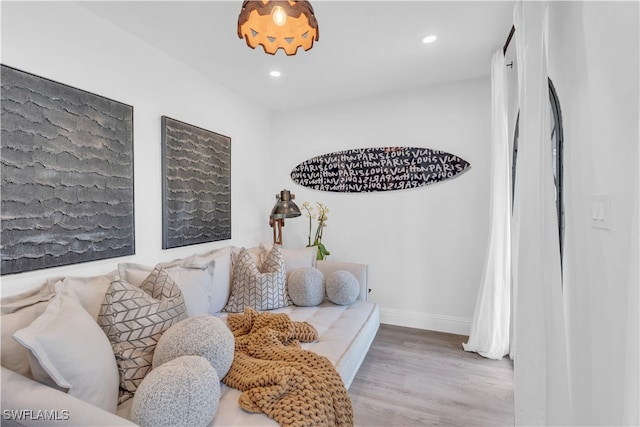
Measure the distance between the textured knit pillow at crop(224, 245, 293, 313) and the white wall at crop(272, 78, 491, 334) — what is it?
3.98 ft

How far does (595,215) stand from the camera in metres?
0.99

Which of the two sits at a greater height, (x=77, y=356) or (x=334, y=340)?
(x=77, y=356)

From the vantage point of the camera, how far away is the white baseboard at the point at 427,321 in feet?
9.41

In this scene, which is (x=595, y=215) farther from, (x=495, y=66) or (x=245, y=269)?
(x=245, y=269)

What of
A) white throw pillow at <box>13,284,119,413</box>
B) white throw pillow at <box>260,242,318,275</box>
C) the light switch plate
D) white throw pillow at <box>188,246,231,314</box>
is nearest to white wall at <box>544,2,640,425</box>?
the light switch plate

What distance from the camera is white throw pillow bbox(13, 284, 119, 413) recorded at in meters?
0.92

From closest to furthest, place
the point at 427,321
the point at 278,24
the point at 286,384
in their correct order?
1. the point at 286,384
2. the point at 278,24
3. the point at 427,321

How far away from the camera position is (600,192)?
96 centimetres

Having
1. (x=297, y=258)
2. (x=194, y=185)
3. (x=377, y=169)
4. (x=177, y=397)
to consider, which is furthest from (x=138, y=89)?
(x=377, y=169)

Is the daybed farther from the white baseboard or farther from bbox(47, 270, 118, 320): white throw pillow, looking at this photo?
the white baseboard

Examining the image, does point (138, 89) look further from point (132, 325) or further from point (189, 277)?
point (132, 325)

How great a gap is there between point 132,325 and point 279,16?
1501 millimetres

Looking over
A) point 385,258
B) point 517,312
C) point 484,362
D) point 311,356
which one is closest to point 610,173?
point 517,312

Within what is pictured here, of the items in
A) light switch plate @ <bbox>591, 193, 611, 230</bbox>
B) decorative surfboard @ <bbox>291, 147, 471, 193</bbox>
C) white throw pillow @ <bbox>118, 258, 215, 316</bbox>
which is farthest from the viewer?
decorative surfboard @ <bbox>291, 147, 471, 193</bbox>
